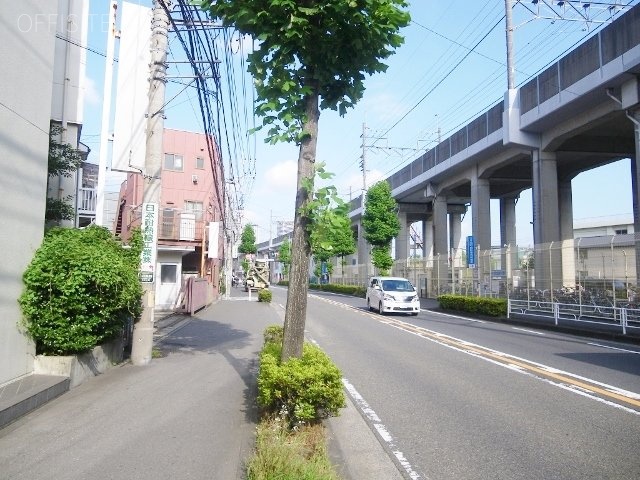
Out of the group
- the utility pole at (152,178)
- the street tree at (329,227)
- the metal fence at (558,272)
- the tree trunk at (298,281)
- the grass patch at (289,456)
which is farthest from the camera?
the metal fence at (558,272)

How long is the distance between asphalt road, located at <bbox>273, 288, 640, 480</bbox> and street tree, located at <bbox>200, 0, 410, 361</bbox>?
1783mm

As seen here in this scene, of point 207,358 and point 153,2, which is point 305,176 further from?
point 153,2

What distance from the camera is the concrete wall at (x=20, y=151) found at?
608 cm

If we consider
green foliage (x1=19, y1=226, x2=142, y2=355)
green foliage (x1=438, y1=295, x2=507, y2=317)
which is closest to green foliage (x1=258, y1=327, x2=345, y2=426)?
green foliage (x1=19, y1=226, x2=142, y2=355)

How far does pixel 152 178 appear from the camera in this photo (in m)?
9.42

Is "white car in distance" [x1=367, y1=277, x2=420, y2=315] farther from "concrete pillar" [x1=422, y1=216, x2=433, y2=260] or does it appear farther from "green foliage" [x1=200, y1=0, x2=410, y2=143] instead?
"concrete pillar" [x1=422, y1=216, x2=433, y2=260]

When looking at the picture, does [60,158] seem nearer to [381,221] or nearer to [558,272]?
[558,272]

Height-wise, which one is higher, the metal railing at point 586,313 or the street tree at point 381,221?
the street tree at point 381,221

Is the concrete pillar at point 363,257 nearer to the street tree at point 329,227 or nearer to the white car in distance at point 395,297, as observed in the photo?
the white car in distance at point 395,297

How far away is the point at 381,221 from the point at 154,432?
34316 mm

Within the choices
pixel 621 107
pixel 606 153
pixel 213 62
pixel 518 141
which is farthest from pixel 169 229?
pixel 606 153

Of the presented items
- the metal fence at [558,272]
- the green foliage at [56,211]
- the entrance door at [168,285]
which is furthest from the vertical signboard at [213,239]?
the green foliage at [56,211]

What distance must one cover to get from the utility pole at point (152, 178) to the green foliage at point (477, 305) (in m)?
16.1

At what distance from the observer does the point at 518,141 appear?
22859mm
